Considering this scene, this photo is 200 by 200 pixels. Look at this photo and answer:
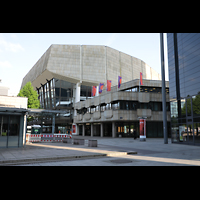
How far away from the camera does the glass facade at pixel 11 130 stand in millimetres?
18250

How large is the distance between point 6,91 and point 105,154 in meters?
26.7

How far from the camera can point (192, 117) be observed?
23.5 metres

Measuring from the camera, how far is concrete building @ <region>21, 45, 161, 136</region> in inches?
2466

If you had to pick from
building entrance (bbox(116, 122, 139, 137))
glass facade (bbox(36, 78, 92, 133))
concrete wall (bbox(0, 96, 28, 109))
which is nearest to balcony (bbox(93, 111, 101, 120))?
building entrance (bbox(116, 122, 139, 137))

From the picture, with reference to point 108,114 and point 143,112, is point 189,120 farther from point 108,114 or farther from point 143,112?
point 108,114

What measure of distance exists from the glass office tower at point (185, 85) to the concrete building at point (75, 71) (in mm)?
37365

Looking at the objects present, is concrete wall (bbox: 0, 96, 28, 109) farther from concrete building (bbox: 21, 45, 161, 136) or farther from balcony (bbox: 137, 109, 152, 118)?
concrete building (bbox: 21, 45, 161, 136)

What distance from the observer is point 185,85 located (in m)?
24.8

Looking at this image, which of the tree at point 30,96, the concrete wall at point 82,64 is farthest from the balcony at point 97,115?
the concrete wall at point 82,64

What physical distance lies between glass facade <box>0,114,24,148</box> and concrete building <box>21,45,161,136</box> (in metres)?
43.9

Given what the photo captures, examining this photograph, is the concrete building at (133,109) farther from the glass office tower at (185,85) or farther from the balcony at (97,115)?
the glass office tower at (185,85)
